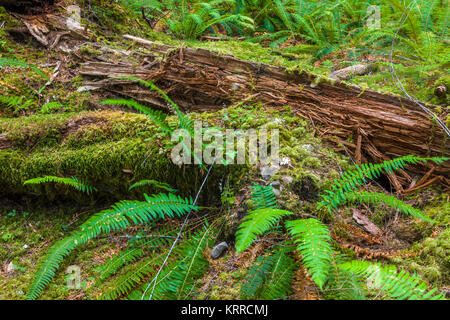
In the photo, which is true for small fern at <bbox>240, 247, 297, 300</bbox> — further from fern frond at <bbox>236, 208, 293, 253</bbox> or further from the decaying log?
the decaying log

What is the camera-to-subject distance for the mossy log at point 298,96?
Answer: 2326mm

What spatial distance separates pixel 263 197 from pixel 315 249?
1.74 feet

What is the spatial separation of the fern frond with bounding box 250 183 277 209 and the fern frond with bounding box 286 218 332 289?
226 mm

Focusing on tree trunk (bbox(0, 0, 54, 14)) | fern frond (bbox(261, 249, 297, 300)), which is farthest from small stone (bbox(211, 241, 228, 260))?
tree trunk (bbox(0, 0, 54, 14))

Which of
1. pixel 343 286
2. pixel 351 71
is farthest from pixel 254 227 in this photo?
pixel 351 71

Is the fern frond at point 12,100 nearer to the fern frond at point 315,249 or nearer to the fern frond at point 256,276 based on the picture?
the fern frond at point 256,276

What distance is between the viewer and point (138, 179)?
2.37 m

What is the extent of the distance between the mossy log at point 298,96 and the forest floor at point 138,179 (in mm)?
159

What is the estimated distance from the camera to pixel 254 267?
5.09 ft

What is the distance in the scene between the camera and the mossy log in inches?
91.6

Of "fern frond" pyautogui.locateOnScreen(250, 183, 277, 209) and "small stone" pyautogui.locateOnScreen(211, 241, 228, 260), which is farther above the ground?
"fern frond" pyautogui.locateOnScreen(250, 183, 277, 209)
